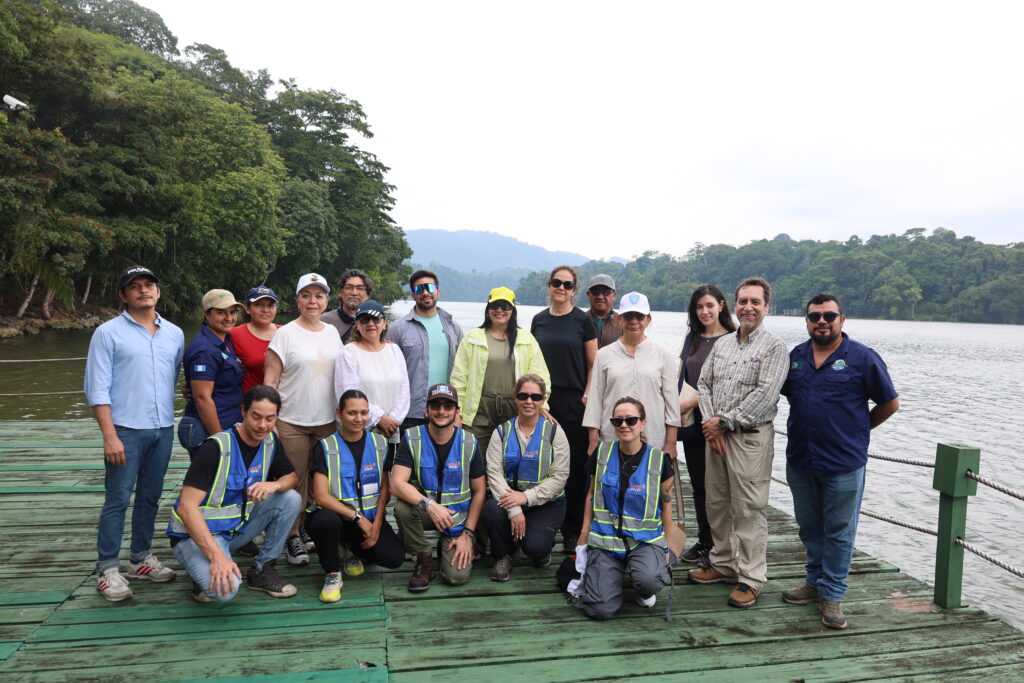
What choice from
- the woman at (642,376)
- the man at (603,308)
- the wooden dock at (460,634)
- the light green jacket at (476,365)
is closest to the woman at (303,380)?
the wooden dock at (460,634)

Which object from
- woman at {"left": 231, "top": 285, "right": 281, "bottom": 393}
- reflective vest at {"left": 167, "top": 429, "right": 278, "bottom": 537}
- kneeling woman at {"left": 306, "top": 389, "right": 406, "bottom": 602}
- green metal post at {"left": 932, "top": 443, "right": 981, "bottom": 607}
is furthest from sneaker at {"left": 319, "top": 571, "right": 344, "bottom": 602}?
green metal post at {"left": 932, "top": 443, "right": 981, "bottom": 607}

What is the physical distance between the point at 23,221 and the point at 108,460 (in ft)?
66.6

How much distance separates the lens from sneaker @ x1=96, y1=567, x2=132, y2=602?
3496mm

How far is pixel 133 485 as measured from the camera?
141 inches

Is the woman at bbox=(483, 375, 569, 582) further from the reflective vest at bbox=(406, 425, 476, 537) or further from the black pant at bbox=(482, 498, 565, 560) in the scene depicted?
the reflective vest at bbox=(406, 425, 476, 537)

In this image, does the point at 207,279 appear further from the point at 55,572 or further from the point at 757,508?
the point at 757,508

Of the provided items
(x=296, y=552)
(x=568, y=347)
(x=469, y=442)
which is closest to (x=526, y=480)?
(x=469, y=442)

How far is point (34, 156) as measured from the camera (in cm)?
1911

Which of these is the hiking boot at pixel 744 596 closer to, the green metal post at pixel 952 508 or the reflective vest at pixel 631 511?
the reflective vest at pixel 631 511

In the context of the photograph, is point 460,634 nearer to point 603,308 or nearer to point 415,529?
point 415,529

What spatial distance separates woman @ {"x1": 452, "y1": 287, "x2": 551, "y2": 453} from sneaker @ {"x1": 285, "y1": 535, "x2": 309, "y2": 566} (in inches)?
55.1

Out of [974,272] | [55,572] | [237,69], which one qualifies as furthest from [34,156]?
[974,272]

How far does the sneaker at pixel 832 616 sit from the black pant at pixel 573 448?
175cm

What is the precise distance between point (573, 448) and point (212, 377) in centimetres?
263
